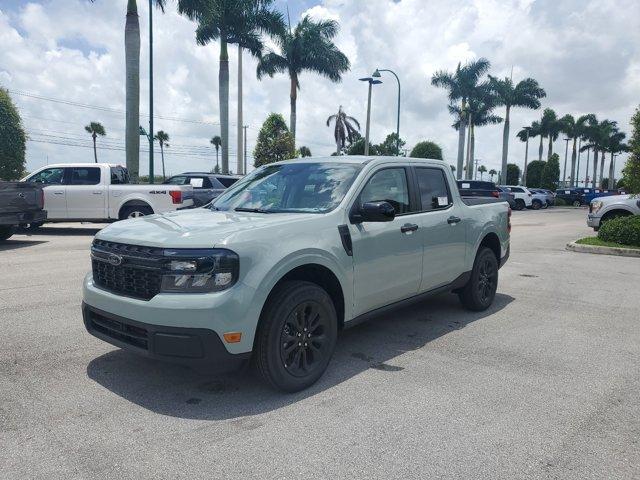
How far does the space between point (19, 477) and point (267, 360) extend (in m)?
1.56

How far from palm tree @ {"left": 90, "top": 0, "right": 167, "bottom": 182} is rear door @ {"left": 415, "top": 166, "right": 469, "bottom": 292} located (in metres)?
18.1

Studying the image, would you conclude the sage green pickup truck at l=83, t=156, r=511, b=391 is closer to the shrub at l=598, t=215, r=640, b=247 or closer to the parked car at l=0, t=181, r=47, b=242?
the parked car at l=0, t=181, r=47, b=242

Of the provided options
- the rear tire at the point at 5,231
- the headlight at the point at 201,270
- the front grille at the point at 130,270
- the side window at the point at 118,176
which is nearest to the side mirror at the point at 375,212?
the headlight at the point at 201,270

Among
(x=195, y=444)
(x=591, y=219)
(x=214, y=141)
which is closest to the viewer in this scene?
(x=195, y=444)

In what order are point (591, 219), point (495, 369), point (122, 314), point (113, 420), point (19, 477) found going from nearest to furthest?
point (19, 477), point (113, 420), point (122, 314), point (495, 369), point (591, 219)

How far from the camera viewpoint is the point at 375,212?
4270 millimetres

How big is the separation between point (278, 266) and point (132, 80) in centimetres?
1990

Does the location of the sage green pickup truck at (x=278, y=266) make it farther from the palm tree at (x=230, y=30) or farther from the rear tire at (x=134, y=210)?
the palm tree at (x=230, y=30)

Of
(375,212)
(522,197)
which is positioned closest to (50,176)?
(375,212)

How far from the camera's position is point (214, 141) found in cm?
9375

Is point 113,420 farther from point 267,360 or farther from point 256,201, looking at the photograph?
point 256,201

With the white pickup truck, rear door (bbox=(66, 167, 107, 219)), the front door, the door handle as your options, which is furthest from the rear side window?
rear door (bbox=(66, 167, 107, 219))

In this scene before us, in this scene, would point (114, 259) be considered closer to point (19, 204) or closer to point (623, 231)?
point (19, 204)

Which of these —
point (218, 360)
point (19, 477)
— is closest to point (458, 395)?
point (218, 360)
